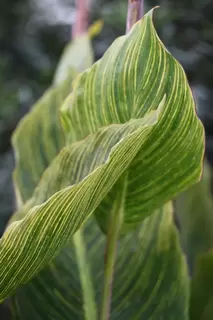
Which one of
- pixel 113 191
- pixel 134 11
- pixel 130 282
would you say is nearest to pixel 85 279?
pixel 130 282

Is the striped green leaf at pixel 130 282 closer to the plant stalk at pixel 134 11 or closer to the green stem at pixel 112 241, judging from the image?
the green stem at pixel 112 241

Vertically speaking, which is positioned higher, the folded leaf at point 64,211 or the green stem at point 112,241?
the folded leaf at point 64,211

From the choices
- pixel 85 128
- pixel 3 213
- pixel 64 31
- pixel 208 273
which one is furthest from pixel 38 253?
pixel 64 31

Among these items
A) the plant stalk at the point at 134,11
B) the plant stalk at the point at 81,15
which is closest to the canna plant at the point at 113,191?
the plant stalk at the point at 134,11

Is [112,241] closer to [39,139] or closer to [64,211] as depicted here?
[64,211]

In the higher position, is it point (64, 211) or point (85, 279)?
point (64, 211)

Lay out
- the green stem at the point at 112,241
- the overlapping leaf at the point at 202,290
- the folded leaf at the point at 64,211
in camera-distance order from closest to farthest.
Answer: the folded leaf at the point at 64,211 → the green stem at the point at 112,241 → the overlapping leaf at the point at 202,290

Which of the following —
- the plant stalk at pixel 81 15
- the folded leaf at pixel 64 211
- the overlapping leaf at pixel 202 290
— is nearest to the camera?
the folded leaf at pixel 64 211

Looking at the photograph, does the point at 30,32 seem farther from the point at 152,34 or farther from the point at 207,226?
the point at 152,34
